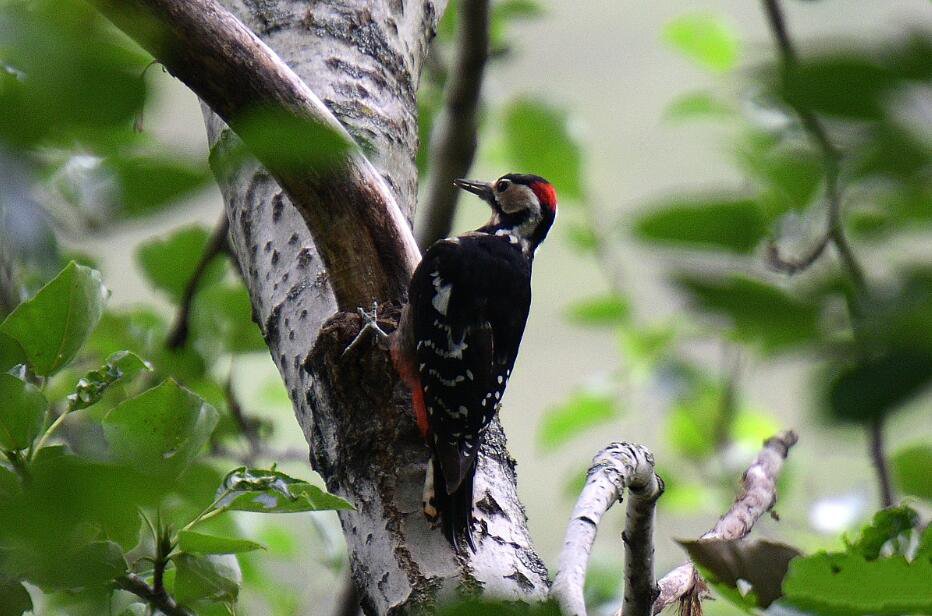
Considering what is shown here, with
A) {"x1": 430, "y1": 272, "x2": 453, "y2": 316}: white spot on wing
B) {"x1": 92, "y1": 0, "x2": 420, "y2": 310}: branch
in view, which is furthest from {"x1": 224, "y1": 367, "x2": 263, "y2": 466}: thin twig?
{"x1": 92, "y1": 0, "x2": 420, "y2": 310}: branch

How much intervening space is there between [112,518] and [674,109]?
216 cm

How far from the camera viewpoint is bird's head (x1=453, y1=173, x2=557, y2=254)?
2521mm

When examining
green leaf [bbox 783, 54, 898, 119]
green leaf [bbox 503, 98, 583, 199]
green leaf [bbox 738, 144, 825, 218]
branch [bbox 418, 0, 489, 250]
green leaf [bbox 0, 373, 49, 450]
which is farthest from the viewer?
branch [bbox 418, 0, 489, 250]

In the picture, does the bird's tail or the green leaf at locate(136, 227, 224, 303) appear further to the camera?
the green leaf at locate(136, 227, 224, 303)

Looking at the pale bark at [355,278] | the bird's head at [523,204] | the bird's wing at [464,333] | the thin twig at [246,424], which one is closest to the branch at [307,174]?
the pale bark at [355,278]

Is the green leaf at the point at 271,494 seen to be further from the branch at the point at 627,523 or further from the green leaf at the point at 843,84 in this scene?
the green leaf at the point at 843,84

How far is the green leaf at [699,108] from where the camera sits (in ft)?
7.57

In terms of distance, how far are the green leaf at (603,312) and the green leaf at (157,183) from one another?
6.73ft

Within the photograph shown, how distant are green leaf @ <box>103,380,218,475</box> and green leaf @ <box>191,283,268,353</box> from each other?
100cm

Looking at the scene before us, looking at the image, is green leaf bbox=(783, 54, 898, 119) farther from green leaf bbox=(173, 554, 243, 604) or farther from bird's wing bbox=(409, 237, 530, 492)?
bird's wing bbox=(409, 237, 530, 492)

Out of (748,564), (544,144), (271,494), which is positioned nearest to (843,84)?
(748,564)

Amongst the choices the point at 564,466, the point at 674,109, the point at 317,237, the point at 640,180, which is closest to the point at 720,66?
the point at 674,109

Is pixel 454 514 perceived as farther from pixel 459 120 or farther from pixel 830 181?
pixel 459 120

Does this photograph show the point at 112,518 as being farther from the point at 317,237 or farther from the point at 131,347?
the point at 131,347
